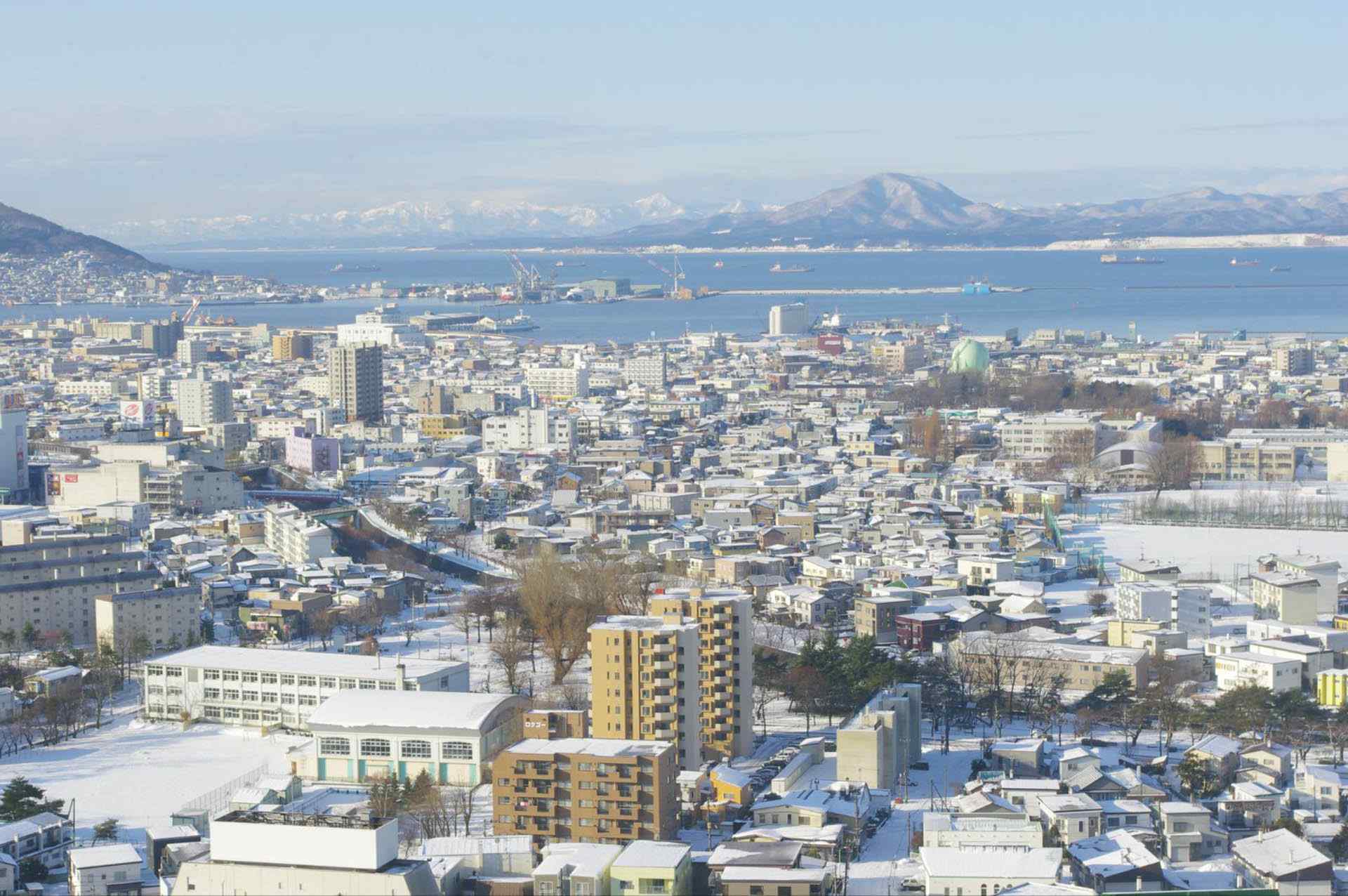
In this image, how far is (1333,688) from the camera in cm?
1005

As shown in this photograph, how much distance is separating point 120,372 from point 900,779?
2206cm

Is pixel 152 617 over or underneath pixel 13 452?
underneath

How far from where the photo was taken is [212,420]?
2214cm

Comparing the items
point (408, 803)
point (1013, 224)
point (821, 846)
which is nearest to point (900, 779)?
point (821, 846)

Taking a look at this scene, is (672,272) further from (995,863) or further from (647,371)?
(995,863)

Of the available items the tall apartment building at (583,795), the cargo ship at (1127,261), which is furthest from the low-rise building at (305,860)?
the cargo ship at (1127,261)

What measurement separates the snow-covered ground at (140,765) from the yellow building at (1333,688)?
474 cm

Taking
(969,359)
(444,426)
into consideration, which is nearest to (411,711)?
(444,426)

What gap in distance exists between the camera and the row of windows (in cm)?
863

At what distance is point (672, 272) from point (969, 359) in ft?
147

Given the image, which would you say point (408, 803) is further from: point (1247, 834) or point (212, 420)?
point (212, 420)

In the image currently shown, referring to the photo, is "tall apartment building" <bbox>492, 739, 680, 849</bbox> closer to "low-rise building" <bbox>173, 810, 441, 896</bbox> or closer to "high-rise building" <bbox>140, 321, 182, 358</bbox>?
"low-rise building" <bbox>173, 810, 441, 896</bbox>

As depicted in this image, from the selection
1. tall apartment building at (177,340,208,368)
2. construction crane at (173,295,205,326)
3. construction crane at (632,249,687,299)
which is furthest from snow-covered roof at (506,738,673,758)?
construction crane at (632,249,687,299)

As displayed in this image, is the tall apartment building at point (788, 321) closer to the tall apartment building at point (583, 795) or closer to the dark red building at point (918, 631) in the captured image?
the dark red building at point (918, 631)
